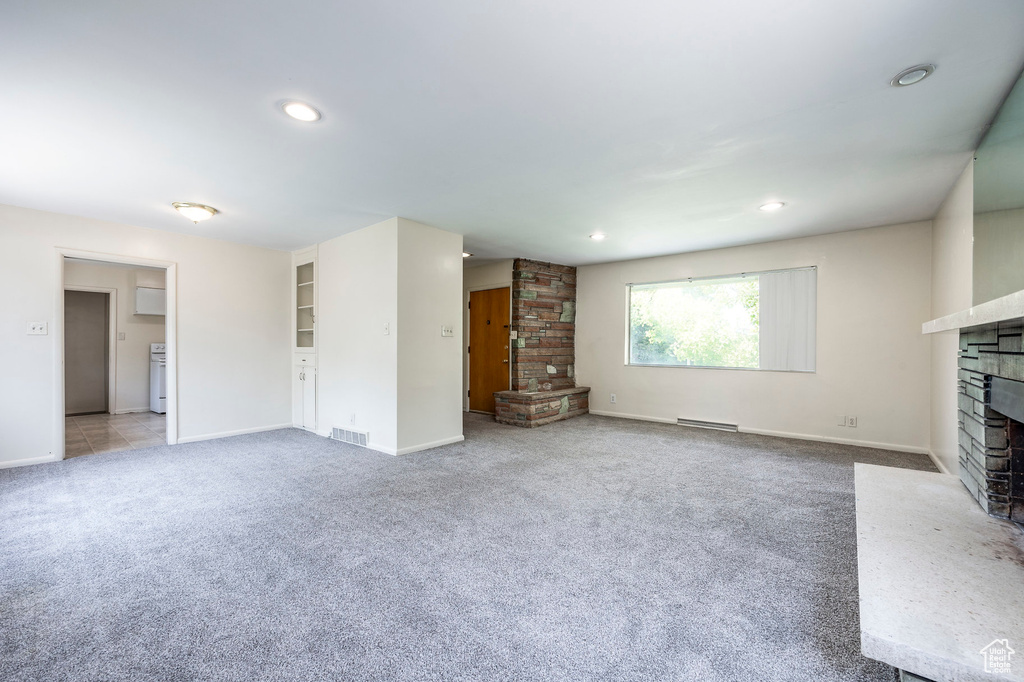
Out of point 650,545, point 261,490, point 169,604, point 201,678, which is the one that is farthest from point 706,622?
point 261,490

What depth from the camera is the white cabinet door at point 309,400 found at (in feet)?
17.2

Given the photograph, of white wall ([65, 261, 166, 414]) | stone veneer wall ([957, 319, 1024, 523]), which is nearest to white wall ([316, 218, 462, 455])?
stone veneer wall ([957, 319, 1024, 523])

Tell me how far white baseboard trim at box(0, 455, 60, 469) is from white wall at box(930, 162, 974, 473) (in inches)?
292

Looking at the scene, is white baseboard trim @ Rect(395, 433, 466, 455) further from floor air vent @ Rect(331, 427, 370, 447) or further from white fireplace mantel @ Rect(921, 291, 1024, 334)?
white fireplace mantel @ Rect(921, 291, 1024, 334)

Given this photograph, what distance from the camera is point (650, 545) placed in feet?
7.73

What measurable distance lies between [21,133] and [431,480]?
3.27 metres

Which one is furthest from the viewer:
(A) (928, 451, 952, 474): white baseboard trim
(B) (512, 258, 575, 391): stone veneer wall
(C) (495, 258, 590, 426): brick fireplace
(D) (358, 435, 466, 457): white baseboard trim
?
(B) (512, 258, 575, 391): stone veneer wall

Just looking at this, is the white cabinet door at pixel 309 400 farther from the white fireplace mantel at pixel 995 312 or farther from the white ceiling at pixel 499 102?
the white fireplace mantel at pixel 995 312

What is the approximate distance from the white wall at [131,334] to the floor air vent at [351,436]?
14.8 ft

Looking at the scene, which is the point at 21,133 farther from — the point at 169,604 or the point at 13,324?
the point at 169,604

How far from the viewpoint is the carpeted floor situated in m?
1.51

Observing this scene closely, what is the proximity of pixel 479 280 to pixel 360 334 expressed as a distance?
2589 mm

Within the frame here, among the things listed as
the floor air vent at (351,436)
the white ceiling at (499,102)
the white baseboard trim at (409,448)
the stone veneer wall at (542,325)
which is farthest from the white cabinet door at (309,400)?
the stone veneer wall at (542,325)

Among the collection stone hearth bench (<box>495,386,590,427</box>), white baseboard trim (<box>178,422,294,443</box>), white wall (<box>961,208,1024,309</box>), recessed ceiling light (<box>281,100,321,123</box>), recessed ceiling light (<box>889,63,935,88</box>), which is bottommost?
white baseboard trim (<box>178,422,294,443</box>)
